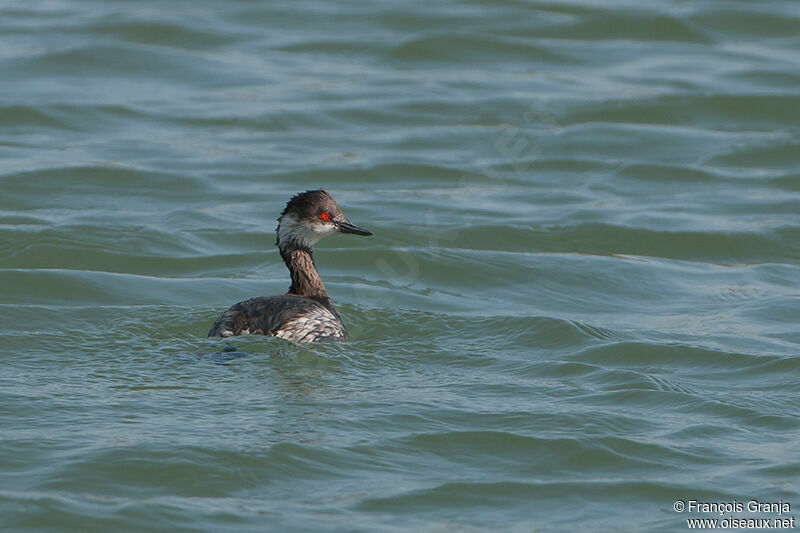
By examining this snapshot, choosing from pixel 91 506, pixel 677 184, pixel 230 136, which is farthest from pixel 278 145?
pixel 91 506

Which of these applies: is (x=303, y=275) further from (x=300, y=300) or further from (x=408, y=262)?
(x=408, y=262)

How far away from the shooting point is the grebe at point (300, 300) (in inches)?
336

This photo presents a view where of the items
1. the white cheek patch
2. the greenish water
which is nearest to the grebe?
the white cheek patch

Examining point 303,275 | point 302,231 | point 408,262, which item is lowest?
point 408,262

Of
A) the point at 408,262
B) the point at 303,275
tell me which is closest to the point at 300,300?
the point at 303,275

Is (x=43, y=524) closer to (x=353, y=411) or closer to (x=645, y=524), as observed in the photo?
(x=353, y=411)

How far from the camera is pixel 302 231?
9586 millimetres

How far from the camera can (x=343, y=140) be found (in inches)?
608

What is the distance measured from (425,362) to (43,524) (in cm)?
Answer: 316

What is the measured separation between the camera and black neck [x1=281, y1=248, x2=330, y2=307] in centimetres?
965

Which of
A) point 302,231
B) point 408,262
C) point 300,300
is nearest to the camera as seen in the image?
point 300,300

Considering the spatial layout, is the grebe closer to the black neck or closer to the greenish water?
the black neck

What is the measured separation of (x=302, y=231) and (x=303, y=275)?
1.07 ft

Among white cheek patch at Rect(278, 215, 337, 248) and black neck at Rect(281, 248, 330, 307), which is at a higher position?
white cheek patch at Rect(278, 215, 337, 248)
